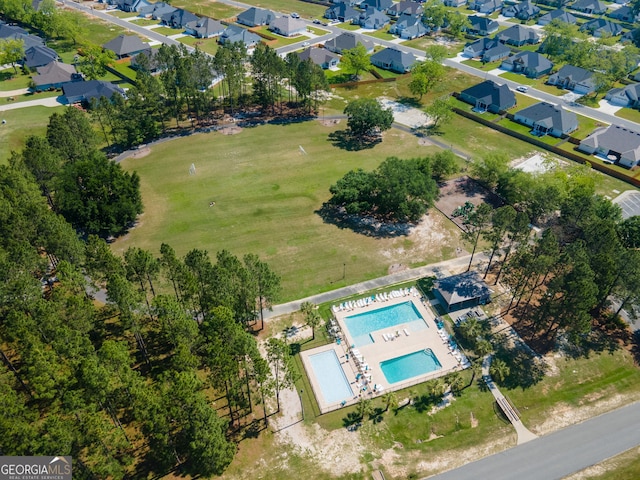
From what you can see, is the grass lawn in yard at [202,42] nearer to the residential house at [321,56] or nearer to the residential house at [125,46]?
the residential house at [125,46]

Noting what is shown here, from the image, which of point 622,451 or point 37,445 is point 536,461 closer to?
point 622,451

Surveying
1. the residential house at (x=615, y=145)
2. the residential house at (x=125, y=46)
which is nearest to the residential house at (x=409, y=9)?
Result: the residential house at (x=615, y=145)

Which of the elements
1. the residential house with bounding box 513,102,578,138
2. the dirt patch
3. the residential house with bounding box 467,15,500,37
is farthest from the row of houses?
the dirt patch

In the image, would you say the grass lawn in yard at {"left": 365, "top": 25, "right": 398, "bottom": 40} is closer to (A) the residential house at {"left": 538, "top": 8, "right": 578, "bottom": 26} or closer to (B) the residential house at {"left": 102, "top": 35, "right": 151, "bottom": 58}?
(A) the residential house at {"left": 538, "top": 8, "right": 578, "bottom": 26}

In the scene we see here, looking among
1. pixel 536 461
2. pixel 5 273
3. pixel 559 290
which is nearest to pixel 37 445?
pixel 5 273

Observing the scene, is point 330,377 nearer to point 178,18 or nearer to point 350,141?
point 350,141

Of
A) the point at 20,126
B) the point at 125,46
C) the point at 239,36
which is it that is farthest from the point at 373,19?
the point at 20,126
